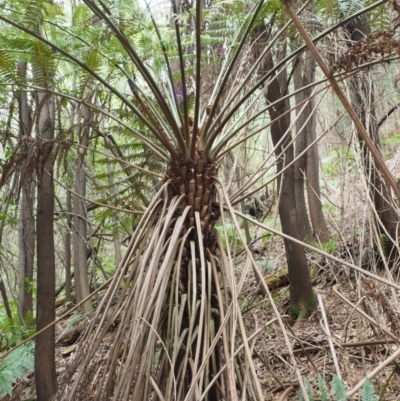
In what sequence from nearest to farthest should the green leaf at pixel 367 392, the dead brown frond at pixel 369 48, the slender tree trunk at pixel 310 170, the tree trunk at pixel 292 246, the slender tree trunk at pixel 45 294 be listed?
1. the dead brown frond at pixel 369 48
2. the green leaf at pixel 367 392
3. the slender tree trunk at pixel 45 294
4. the tree trunk at pixel 292 246
5. the slender tree trunk at pixel 310 170

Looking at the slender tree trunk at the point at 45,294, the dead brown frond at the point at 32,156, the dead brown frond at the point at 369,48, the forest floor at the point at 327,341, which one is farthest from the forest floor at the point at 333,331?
the dead brown frond at the point at 32,156

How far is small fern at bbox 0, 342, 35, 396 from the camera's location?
2.29 metres

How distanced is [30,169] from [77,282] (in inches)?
89.4

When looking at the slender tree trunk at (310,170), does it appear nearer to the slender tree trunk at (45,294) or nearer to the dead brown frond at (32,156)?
the slender tree trunk at (45,294)

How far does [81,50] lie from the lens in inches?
78.4

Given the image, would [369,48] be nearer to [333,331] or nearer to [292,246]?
[333,331]

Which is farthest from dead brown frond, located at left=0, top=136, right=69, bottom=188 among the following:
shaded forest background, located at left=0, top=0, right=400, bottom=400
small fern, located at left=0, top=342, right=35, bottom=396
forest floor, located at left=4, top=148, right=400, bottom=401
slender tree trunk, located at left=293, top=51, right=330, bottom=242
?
slender tree trunk, located at left=293, top=51, right=330, bottom=242

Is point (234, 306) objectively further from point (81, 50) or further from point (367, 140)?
point (81, 50)

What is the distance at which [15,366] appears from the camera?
241 cm

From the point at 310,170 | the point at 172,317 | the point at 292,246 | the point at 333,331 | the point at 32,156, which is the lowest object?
the point at 333,331

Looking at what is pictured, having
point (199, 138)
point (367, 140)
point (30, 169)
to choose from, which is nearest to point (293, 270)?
point (199, 138)

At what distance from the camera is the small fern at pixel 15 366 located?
90.3 inches

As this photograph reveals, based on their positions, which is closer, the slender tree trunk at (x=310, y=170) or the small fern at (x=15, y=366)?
the small fern at (x=15, y=366)

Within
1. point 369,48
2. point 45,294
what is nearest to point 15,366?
point 45,294
